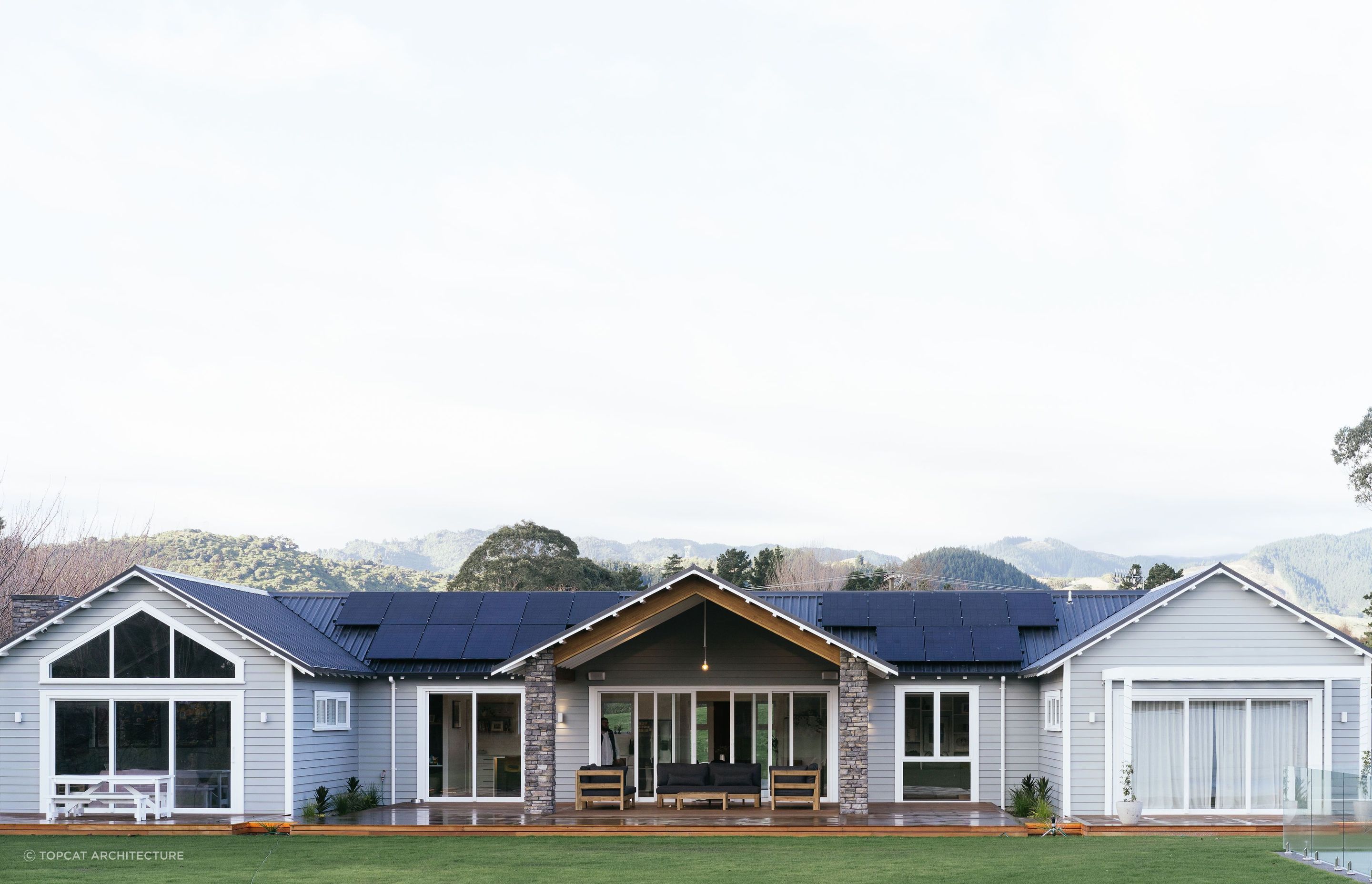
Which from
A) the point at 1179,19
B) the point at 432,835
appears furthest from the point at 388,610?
the point at 1179,19

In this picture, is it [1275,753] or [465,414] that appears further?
[465,414]

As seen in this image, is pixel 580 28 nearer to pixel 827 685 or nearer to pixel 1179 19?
pixel 1179 19

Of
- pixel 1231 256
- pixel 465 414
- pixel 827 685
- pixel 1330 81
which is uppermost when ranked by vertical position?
pixel 1330 81

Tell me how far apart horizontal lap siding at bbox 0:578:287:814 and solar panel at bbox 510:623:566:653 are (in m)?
4.43

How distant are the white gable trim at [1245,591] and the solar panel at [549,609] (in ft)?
29.2

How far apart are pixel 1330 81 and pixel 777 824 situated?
16854 millimetres

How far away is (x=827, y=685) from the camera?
69.2ft

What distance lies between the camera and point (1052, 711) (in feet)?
64.6

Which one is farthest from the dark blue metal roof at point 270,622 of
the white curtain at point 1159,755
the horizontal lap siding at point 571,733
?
the white curtain at point 1159,755

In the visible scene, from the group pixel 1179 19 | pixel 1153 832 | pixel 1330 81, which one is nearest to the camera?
pixel 1153 832

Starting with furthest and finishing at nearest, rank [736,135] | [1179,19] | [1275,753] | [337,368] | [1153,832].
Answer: [337,368] → [736,135] → [1179,19] → [1275,753] → [1153,832]

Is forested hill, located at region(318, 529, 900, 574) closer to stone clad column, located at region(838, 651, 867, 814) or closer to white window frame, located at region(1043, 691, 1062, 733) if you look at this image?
white window frame, located at region(1043, 691, 1062, 733)

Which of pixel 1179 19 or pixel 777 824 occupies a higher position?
pixel 1179 19

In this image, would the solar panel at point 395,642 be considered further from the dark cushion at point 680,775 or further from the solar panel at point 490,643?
the dark cushion at point 680,775
